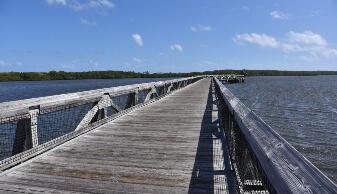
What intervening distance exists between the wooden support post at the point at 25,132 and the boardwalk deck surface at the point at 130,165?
0.92ft

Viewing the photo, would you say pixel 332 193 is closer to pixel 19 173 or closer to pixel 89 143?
pixel 19 173

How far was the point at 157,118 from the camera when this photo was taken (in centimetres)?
980

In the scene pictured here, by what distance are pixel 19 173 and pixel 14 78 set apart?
597 feet

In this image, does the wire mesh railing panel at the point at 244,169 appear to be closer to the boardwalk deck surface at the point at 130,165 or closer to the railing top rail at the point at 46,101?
the boardwalk deck surface at the point at 130,165

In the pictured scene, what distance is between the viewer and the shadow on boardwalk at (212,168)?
4004 millimetres

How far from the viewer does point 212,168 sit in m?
4.74

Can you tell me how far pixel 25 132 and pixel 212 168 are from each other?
2.67 meters

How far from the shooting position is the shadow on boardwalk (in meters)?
4.00

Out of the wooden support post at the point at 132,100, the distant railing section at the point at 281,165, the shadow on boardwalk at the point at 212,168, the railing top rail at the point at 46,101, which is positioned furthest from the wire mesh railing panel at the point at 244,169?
the wooden support post at the point at 132,100

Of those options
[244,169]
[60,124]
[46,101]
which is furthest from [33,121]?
[60,124]

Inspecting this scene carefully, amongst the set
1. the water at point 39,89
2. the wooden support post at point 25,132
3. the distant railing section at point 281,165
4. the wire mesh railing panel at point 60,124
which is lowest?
the water at point 39,89

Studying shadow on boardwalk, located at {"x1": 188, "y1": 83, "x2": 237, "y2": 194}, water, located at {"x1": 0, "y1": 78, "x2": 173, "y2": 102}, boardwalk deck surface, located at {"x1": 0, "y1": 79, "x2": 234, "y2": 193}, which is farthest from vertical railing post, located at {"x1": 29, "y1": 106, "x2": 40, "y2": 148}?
water, located at {"x1": 0, "y1": 78, "x2": 173, "y2": 102}

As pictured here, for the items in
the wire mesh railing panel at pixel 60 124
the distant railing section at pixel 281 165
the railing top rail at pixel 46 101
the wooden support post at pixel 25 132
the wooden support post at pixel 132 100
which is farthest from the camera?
the wooden support post at pixel 132 100

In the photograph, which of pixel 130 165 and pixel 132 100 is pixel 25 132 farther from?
pixel 132 100
